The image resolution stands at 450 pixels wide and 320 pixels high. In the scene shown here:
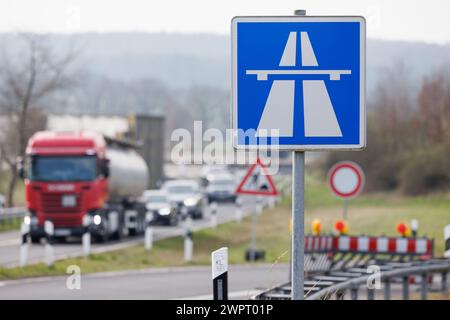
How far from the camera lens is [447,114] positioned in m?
54.1

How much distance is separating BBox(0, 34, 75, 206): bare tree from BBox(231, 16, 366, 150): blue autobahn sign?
38.6 m

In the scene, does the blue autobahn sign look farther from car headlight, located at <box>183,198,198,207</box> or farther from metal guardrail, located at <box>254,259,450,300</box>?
car headlight, located at <box>183,198,198,207</box>

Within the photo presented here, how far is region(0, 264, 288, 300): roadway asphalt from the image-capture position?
16594 mm

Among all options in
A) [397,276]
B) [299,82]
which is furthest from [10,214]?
[299,82]

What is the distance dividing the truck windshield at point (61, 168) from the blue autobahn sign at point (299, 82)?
2565 centimetres

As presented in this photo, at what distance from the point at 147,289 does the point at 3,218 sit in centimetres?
2254

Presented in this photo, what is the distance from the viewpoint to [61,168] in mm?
31375

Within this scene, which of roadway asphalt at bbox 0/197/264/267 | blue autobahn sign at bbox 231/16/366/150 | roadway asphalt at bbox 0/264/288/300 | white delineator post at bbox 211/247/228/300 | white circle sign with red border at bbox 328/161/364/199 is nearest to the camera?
blue autobahn sign at bbox 231/16/366/150

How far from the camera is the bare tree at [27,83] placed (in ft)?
147

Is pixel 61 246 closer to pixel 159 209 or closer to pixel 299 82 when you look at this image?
pixel 159 209

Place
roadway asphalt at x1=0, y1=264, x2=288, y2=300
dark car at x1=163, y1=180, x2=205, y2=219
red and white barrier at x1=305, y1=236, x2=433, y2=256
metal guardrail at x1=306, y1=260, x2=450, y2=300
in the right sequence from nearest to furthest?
metal guardrail at x1=306, y1=260, x2=450, y2=300, roadway asphalt at x1=0, y1=264, x2=288, y2=300, red and white barrier at x1=305, y1=236, x2=433, y2=256, dark car at x1=163, y1=180, x2=205, y2=219

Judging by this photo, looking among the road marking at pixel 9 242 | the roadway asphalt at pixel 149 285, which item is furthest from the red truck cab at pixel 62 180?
the roadway asphalt at pixel 149 285

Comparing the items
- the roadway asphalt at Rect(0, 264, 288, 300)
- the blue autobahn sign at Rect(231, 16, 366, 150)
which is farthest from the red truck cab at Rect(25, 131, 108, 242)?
the blue autobahn sign at Rect(231, 16, 366, 150)

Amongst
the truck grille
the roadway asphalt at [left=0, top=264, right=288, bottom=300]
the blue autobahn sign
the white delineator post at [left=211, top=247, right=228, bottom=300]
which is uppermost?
the blue autobahn sign
